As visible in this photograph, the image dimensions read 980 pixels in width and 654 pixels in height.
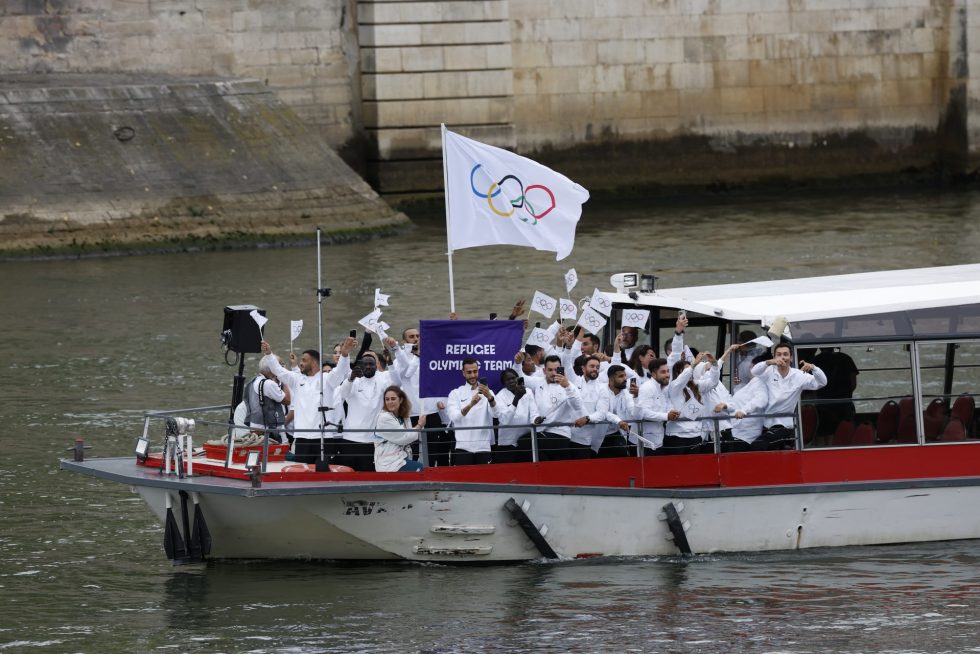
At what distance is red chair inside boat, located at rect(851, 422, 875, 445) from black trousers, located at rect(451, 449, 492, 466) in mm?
2779

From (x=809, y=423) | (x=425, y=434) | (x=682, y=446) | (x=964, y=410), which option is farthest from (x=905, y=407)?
(x=425, y=434)

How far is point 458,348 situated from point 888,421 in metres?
3.33

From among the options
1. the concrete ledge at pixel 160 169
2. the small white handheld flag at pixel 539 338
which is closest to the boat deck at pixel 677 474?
the small white handheld flag at pixel 539 338

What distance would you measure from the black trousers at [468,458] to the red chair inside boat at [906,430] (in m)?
3.13

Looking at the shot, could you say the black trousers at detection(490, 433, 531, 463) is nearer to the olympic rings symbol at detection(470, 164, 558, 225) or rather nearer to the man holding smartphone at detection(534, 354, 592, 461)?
the man holding smartphone at detection(534, 354, 592, 461)

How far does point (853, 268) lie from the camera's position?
101ft

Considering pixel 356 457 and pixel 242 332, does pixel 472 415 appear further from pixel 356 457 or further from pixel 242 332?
pixel 242 332

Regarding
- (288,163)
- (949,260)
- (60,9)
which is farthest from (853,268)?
(60,9)

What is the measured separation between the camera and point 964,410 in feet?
49.1

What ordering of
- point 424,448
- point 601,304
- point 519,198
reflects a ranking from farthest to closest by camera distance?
point 601,304 → point 519,198 → point 424,448

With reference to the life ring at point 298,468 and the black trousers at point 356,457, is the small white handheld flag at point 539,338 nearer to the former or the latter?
the black trousers at point 356,457

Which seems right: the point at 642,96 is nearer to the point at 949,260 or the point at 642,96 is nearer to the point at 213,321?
the point at 949,260

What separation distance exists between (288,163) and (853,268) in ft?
34.0

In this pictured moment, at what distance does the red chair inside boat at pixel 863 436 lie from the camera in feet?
48.3
